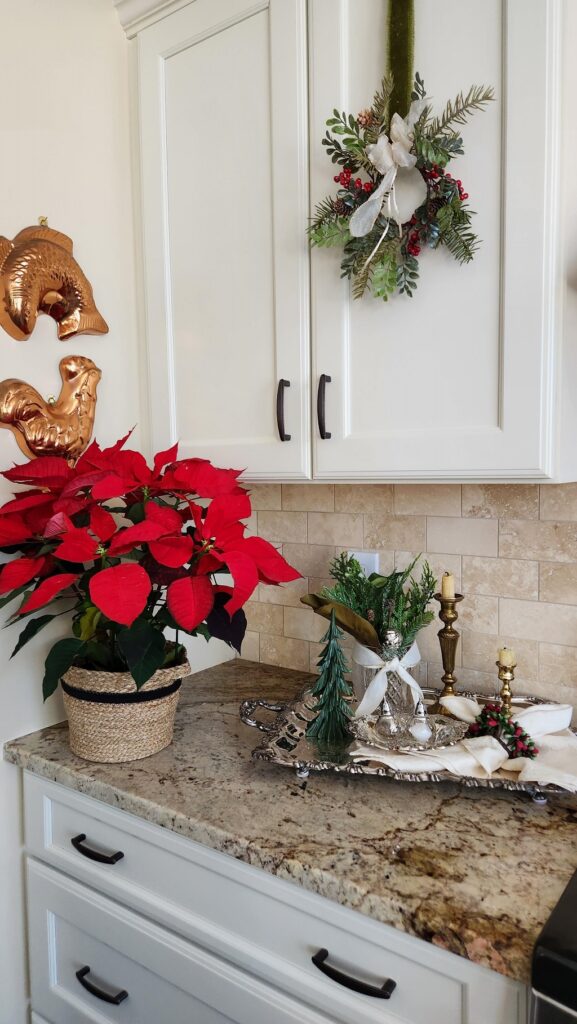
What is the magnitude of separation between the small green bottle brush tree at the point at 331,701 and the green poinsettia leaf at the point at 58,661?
420 mm

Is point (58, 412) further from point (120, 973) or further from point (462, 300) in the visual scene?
point (120, 973)

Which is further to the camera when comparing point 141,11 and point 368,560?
point 368,560

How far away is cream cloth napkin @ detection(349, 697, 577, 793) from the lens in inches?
37.7

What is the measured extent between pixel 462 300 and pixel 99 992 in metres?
1.29

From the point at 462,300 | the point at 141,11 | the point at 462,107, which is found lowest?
the point at 462,300

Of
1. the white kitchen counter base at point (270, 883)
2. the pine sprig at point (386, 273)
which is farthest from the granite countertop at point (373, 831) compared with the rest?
the pine sprig at point (386, 273)

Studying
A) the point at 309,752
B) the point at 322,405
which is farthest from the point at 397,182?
the point at 309,752

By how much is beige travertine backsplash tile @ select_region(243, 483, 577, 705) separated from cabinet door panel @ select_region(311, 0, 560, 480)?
1.03 feet

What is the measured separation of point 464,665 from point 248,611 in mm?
583

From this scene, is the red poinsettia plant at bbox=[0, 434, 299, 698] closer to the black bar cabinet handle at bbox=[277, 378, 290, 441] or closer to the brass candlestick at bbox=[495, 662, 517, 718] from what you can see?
the black bar cabinet handle at bbox=[277, 378, 290, 441]

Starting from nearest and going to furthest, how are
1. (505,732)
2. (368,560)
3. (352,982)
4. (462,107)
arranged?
(352,982) → (462,107) → (505,732) → (368,560)

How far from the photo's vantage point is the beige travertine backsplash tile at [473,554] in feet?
4.03

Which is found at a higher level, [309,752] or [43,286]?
[43,286]

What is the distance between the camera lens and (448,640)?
126 centimetres
